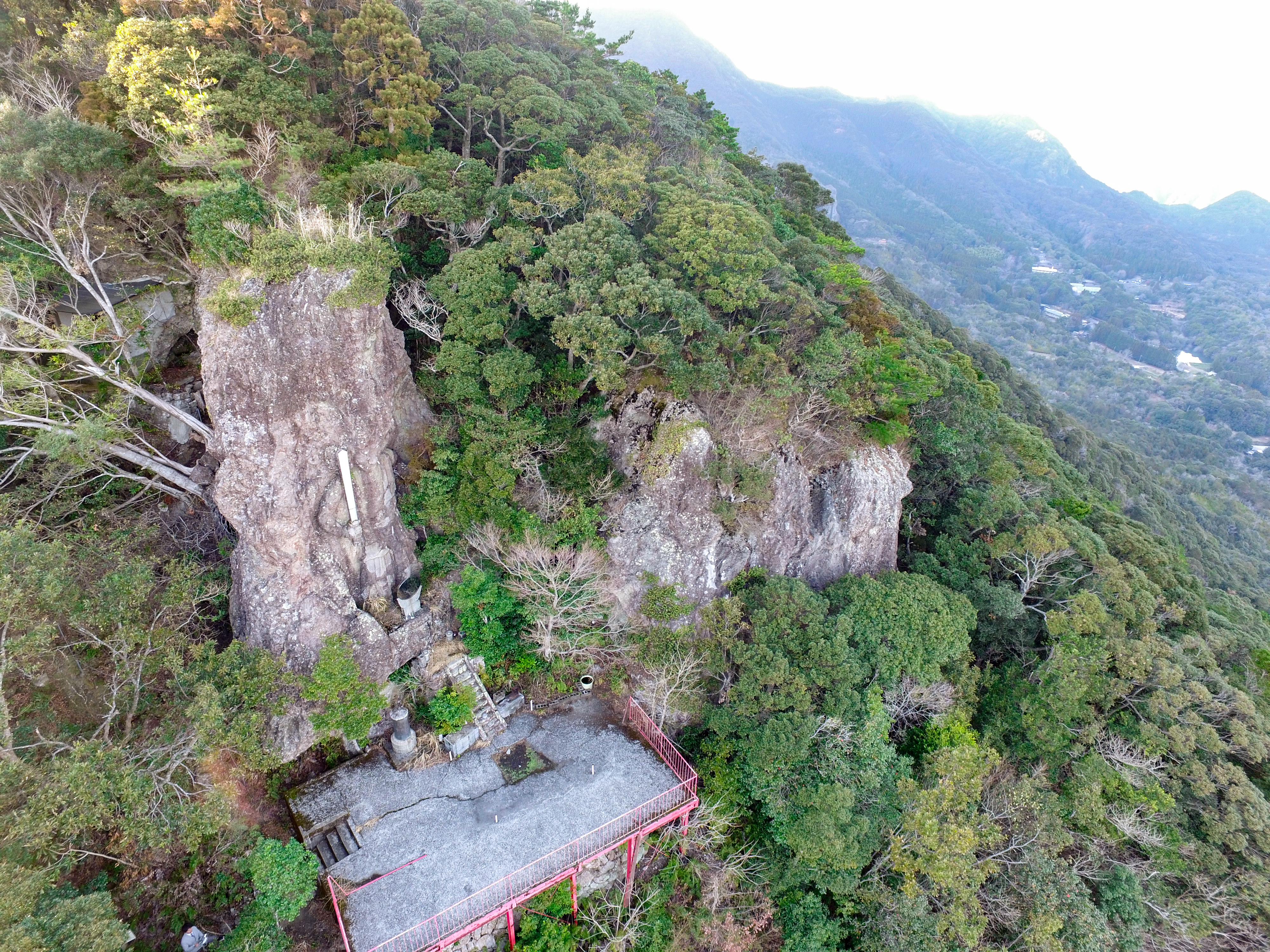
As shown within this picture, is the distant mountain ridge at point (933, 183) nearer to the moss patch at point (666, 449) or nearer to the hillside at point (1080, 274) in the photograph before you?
the hillside at point (1080, 274)

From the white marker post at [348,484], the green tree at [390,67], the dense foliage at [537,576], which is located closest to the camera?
the dense foliage at [537,576]

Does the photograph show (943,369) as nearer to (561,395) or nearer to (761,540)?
(761,540)

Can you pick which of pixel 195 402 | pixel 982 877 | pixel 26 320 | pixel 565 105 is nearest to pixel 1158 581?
pixel 982 877

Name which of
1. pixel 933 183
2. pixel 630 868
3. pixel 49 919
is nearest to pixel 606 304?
pixel 630 868

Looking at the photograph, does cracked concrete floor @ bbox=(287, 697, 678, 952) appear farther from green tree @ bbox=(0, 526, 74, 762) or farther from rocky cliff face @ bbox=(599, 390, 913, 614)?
green tree @ bbox=(0, 526, 74, 762)

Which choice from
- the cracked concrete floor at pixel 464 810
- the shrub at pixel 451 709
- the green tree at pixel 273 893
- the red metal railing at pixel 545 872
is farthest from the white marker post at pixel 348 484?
the red metal railing at pixel 545 872

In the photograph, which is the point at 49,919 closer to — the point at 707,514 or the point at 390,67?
the point at 707,514
